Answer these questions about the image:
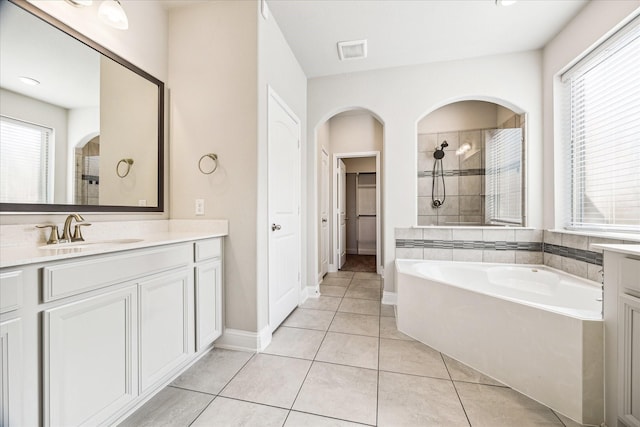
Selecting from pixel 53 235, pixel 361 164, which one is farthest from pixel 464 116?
pixel 53 235

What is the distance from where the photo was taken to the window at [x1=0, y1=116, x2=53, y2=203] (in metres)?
1.21

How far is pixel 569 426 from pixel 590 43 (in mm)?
2712

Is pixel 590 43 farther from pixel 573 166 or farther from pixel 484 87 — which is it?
pixel 573 166

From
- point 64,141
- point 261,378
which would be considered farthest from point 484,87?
point 64,141

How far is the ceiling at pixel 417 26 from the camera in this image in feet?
6.95

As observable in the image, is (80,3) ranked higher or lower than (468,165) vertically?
higher

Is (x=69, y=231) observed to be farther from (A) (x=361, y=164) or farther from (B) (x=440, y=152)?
(A) (x=361, y=164)

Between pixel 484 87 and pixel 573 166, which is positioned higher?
pixel 484 87

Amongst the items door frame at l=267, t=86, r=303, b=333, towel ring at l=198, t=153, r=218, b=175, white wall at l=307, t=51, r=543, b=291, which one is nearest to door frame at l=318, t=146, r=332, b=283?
white wall at l=307, t=51, r=543, b=291

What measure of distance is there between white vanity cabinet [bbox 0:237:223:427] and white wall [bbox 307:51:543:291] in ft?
6.55

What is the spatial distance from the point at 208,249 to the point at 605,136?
3.16 metres

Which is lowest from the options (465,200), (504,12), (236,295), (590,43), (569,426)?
(569,426)

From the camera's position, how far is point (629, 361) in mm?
1173

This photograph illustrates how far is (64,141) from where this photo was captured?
1447mm
